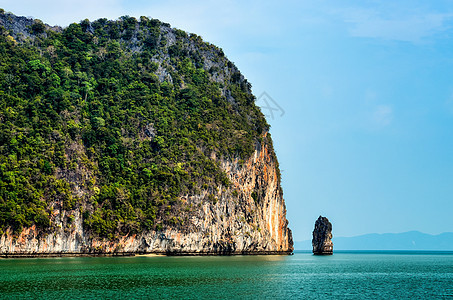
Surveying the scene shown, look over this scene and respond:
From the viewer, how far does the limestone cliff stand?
75.8 metres

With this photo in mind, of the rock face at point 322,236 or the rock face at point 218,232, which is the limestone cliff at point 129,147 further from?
the rock face at point 322,236

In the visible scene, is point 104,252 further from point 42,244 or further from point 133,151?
point 133,151

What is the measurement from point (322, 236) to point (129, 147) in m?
53.1

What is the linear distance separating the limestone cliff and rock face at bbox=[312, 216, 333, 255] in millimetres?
7598

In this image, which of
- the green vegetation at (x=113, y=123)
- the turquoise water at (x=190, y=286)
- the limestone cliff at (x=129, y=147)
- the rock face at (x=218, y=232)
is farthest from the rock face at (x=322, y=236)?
the turquoise water at (x=190, y=286)

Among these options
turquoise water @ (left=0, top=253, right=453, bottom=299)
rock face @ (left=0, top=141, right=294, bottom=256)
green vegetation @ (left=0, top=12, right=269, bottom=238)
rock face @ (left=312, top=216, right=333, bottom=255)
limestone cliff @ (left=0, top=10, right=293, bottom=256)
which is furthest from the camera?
rock face @ (left=312, top=216, right=333, bottom=255)

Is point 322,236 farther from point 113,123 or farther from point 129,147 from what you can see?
point 113,123

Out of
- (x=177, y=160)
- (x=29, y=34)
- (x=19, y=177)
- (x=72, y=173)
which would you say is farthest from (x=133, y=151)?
(x=29, y=34)

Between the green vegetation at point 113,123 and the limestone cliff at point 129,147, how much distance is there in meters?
0.22

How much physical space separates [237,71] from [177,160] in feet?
123

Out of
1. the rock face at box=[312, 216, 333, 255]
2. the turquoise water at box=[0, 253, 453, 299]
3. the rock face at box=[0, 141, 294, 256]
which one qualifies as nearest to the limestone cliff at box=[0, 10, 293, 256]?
the rock face at box=[0, 141, 294, 256]

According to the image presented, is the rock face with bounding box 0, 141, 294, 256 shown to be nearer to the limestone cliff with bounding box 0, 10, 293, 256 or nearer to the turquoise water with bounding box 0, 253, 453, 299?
the limestone cliff with bounding box 0, 10, 293, 256

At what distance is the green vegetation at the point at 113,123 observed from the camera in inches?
3017

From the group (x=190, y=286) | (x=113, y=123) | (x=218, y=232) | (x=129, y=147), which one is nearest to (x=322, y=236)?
(x=218, y=232)
